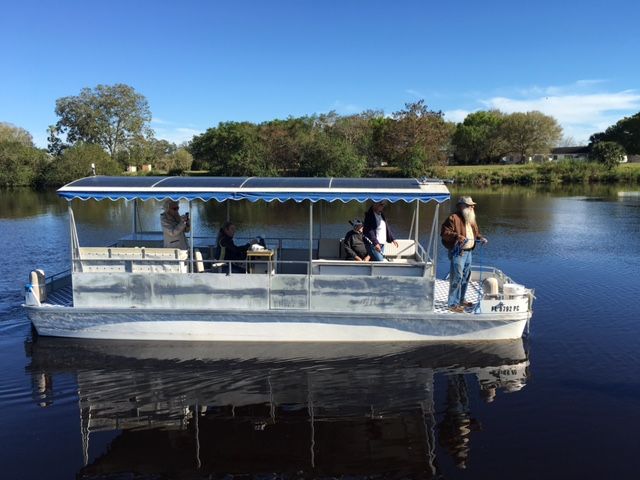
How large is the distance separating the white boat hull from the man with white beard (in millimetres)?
561

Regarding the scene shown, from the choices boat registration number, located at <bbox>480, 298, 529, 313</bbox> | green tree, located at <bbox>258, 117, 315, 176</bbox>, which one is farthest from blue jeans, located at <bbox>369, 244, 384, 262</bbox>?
green tree, located at <bbox>258, 117, 315, 176</bbox>

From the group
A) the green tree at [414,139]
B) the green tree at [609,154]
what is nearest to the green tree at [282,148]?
the green tree at [414,139]

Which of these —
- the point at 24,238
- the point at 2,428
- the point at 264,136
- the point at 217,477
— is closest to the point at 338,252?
the point at 217,477

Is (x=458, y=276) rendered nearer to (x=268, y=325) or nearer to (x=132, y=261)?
(x=268, y=325)

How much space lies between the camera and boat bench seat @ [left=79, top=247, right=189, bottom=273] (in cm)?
1000

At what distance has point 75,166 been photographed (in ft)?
226

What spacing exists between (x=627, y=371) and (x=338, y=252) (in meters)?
6.14

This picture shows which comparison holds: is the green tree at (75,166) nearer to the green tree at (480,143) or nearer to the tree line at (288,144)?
the tree line at (288,144)

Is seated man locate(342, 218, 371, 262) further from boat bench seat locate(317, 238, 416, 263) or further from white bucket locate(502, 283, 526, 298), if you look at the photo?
white bucket locate(502, 283, 526, 298)

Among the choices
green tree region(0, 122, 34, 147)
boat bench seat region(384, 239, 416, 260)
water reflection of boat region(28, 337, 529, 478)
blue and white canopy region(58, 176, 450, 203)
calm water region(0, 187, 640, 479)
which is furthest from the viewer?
green tree region(0, 122, 34, 147)

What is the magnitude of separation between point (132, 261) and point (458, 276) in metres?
6.49

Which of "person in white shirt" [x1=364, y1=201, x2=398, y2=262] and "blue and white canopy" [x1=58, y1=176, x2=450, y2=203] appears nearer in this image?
"blue and white canopy" [x1=58, y1=176, x2=450, y2=203]

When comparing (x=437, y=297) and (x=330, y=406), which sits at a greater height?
(x=437, y=297)

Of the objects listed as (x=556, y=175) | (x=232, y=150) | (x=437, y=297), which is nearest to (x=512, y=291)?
(x=437, y=297)
